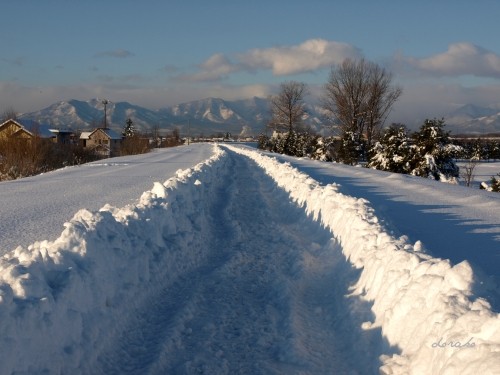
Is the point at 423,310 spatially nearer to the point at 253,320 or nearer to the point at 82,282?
the point at 253,320

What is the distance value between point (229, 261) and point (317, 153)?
142ft

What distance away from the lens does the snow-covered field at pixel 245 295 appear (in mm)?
3719

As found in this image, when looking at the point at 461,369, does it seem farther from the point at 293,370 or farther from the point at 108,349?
the point at 108,349

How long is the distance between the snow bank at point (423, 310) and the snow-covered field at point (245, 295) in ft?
0.05

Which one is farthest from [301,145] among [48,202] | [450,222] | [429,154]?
[450,222]

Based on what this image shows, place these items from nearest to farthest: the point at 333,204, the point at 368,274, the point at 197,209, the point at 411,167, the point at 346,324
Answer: the point at 346,324, the point at 368,274, the point at 333,204, the point at 197,209, the point at 411,167

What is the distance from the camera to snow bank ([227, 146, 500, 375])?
3158 mm

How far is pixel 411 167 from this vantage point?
95.2ft

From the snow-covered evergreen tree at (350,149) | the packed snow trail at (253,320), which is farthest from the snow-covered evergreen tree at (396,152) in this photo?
the packed snow trail at (253,320)

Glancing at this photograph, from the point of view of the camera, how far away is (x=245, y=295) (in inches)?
240

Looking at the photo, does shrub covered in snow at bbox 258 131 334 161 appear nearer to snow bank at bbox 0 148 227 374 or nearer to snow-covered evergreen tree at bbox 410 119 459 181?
snow-covered evergreen tree at bbox 410 119 459 181

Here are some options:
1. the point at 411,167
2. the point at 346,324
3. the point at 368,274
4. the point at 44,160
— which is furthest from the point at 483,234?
the point at 44,160

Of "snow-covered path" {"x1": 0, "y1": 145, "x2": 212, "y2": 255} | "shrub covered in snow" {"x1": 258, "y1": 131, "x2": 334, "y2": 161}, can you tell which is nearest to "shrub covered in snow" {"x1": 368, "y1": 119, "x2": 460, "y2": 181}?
"snow-covered path" {"x1": 0, "y1": 145, "x2": 212, "y2": 255}

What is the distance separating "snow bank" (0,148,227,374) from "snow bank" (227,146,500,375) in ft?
8.85
